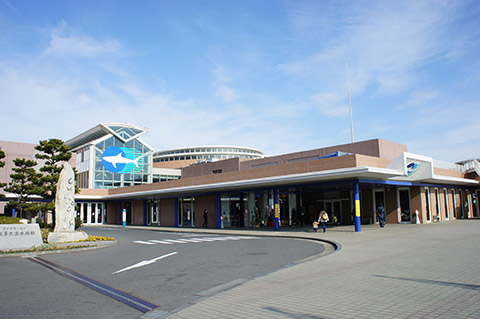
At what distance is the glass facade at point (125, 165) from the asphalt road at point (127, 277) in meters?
34.9

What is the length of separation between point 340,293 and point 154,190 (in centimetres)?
3040

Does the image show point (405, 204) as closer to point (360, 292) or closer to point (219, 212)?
point (219, 212)

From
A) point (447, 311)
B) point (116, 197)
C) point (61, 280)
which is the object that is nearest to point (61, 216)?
point (61, 280)

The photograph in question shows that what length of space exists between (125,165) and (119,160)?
107cm

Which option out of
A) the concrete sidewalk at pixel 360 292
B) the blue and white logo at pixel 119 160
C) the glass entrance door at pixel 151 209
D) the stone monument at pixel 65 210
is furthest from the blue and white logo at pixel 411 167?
the blue and white logo at pixel 119 160

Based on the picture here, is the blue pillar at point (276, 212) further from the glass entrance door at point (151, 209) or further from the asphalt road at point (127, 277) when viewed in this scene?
the glass entrance door at point (151, 209)

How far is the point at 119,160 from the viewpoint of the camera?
163ft

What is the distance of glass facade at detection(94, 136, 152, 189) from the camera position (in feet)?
156

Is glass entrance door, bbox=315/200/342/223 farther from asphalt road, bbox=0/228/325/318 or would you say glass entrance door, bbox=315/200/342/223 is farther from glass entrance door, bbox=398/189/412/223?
asphalt road, bbox=0/228/325/318

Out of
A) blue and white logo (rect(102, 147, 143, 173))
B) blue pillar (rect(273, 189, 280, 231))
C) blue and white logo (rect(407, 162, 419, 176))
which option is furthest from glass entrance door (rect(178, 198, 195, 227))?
blue and white logo (rect(407, 162, 419, 176))

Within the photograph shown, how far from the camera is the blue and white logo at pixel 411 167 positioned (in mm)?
24195

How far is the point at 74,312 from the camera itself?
6172mm

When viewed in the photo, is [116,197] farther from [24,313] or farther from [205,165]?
[24,313]

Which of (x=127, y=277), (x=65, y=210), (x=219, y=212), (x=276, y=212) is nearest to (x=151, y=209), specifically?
(x=219, y=212)
